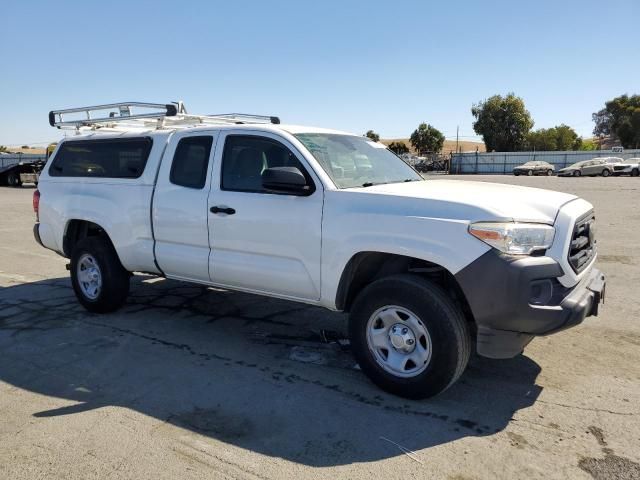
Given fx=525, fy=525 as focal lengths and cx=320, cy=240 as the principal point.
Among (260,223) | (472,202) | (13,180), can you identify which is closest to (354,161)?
(260,223)

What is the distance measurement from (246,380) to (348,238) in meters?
1.36

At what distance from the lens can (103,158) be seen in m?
5.95

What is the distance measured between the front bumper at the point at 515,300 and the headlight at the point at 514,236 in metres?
0.06

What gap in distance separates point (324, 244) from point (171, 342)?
1.95 metres

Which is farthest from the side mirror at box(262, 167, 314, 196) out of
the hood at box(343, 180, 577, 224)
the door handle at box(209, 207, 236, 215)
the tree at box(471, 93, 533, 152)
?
the tree at box(471, 93, 533, 152)

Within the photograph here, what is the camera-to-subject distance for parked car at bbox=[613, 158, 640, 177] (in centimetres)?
3756

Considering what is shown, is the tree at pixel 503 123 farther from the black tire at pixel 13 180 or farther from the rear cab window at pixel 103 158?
the rear cab window at pixel 103 158

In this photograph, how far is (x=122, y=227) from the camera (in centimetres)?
550

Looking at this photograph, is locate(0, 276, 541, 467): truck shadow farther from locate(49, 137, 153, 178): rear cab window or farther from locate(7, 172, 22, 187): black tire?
locate(7, 172, 22, 187): black tire

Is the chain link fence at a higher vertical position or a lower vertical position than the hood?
higher

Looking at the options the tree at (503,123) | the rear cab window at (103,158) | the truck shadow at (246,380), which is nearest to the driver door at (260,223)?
the truck shadow at (246,380)

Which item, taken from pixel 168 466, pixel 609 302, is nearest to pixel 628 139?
pixel 609 302

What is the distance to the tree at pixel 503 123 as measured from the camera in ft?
223

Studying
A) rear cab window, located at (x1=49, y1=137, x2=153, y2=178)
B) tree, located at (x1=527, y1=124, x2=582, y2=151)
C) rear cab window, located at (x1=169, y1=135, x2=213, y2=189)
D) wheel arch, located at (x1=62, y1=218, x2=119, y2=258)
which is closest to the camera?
rear cab window, located at (x1=169, y1=135, x2=213, y2=189)
